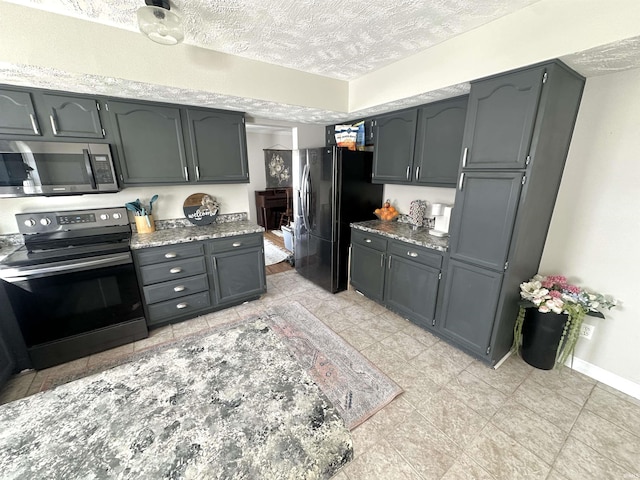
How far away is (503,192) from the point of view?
1856mm

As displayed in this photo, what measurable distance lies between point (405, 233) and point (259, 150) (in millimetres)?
4345

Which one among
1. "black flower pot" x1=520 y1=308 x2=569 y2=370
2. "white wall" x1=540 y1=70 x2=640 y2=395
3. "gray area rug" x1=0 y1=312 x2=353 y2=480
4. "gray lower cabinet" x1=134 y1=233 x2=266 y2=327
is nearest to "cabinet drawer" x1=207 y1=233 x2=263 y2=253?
"gray lower cabinet" x1=134 y1=233 x2=266 y2=327

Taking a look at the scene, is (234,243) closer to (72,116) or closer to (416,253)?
(72,116)

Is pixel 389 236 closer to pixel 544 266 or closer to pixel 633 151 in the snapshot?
pixel 544 266

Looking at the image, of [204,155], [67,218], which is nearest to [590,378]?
[204,155]

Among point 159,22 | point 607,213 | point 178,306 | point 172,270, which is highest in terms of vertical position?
point 159,22

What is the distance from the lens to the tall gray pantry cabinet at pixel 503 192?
1.69 metres

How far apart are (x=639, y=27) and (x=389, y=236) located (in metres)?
1.94

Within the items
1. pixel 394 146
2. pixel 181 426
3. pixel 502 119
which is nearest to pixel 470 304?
pixel 502 119

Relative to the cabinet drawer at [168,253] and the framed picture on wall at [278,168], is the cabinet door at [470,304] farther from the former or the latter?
the framed picture on wall at [278,168]

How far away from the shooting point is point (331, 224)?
320 centimetres

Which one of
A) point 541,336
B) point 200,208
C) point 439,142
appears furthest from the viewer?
point 200,208

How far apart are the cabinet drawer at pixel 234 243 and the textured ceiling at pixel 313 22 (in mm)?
1666

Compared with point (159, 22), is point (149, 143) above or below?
below
